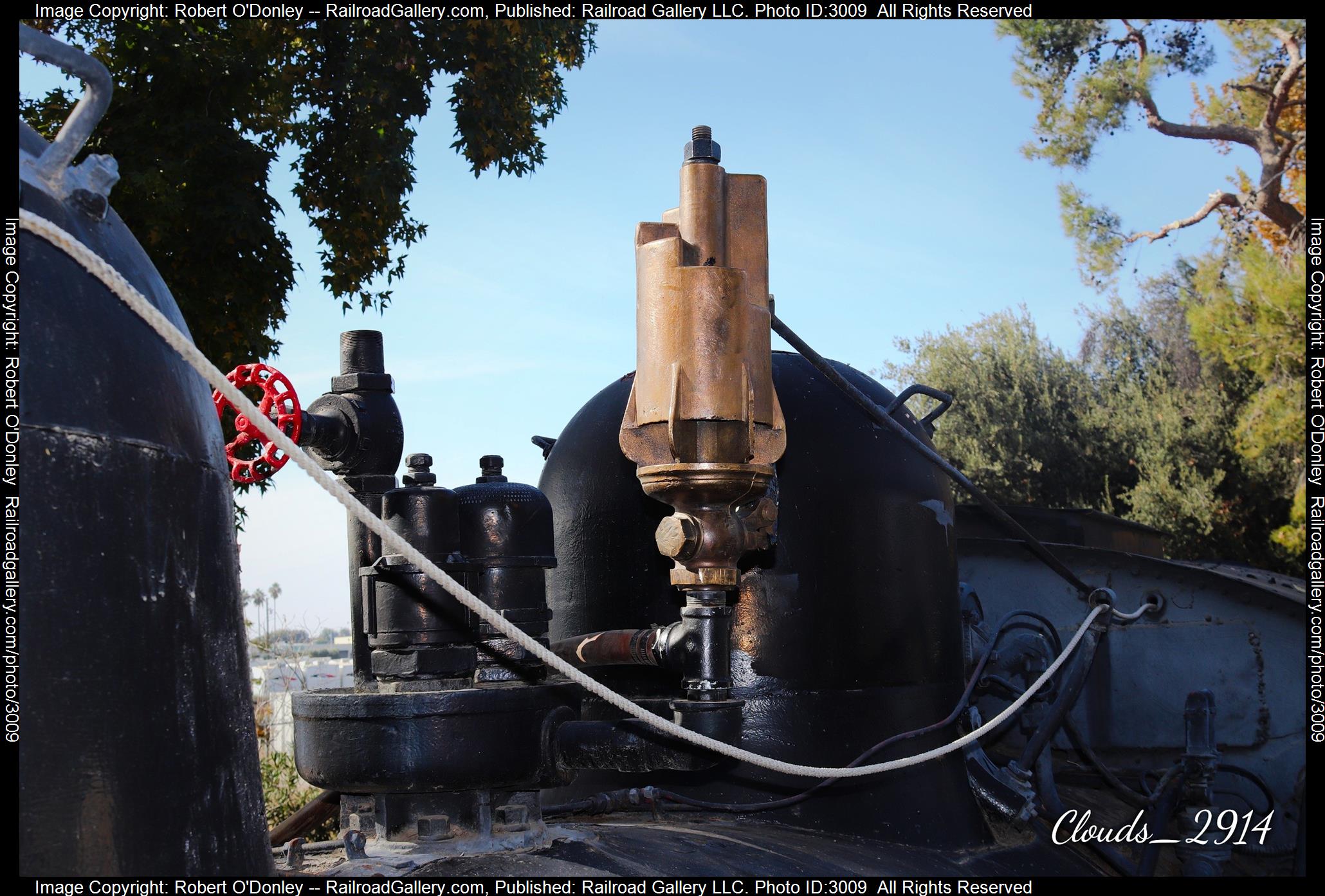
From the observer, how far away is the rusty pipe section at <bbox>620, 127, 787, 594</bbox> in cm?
339

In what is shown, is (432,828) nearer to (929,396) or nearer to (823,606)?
(823,606)

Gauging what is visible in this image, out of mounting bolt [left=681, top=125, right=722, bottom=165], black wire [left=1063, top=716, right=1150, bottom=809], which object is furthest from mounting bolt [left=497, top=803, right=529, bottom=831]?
black wire [left=1063, top=716, right=1150, bottom=809]

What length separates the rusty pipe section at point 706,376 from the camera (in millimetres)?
3389

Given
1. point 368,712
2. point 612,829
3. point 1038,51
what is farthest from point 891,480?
point 1038,51

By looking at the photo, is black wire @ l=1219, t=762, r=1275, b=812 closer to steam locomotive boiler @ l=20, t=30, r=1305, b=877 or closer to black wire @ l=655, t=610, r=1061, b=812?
steam locomotive boiler @ l=20, t=30, r=1305, b=877

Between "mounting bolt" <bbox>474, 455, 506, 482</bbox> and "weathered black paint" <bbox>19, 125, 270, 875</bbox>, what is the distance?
1.49 metres

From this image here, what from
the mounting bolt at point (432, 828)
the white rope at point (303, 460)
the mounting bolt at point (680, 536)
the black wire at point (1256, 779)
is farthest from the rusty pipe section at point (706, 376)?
the black wire at point (1256, 779)

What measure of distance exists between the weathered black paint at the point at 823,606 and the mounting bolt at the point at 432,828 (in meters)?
1.02

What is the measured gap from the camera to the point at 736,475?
3.43 metres

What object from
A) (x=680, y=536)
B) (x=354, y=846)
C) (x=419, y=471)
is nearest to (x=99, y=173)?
(x=419, y=471)

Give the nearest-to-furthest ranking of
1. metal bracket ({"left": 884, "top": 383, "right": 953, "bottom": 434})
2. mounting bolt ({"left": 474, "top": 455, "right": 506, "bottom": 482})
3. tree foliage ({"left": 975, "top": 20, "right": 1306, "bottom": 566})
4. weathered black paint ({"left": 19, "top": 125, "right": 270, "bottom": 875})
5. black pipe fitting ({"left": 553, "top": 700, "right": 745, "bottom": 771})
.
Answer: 1. weathered black paint ({"left": 19, "top": 125, "right": 270, "bottom": 875})
2. black pipe fitting ({"left": 553, "top": 700, "right": 745, "bottom": 771})
3. mounting bolt ({"left": 474, "top": 455, "right": 506, "bottom": 482})
4. metal bracket ({"left": 884, "top": 383, "right": 953, "bottom": 434})
5. tree foliage ({"left": 975, "top": 20, "right": 1306, "bottom": 566})

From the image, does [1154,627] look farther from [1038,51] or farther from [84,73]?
[1038,51]

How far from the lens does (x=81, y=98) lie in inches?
86.4

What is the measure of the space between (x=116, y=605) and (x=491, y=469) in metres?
1.83
